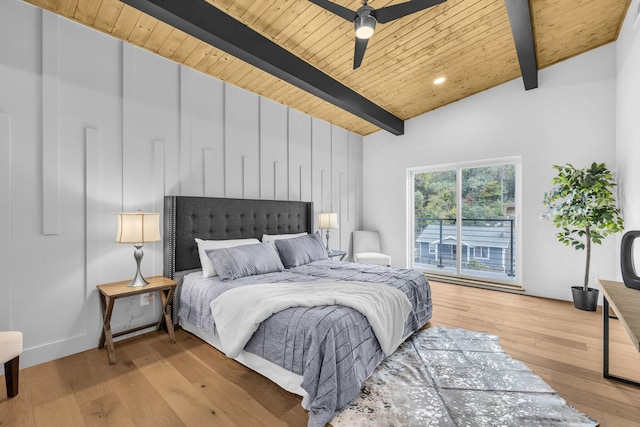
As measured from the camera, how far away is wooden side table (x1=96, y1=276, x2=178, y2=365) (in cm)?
231

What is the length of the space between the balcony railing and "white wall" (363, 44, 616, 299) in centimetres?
31

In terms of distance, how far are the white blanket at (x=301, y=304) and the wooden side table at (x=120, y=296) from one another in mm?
638

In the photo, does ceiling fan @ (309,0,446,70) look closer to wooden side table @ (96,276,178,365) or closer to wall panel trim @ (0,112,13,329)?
wall panel trim @ (0,112,13,329)

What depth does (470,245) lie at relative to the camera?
4.86 m

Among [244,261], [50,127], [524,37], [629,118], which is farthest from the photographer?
[524,37]

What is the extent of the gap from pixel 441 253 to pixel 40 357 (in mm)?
5330

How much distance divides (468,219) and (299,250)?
121 inches

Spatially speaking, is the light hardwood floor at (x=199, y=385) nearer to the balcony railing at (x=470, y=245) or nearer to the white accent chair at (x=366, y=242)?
the balcony railing at (x=470, y=245)

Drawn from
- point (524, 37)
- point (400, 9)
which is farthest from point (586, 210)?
point (400, 9)

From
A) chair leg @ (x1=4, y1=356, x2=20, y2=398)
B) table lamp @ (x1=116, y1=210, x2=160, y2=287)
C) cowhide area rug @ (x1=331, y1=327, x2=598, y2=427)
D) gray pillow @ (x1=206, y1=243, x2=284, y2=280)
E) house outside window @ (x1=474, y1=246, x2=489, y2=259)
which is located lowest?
cowhide area rug @ (x1=331, y1=327, x2=598, y2=427)

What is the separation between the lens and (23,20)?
2223mm

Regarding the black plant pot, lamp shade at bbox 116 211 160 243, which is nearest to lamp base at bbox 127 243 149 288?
lamp shade at bbox 116 211 160 243

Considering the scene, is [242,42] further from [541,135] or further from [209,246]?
[541,135]

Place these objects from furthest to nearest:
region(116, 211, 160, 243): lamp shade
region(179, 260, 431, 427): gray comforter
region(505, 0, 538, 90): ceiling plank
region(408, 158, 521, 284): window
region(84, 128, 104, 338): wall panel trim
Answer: region(408, 158, 521, 284): window
region(505, 0, 538, 90): ceiling plank
region(84, 128, 104, 338): wall panel trim
region(116, 211, 160, 243): lamp shade
region(179, 260, 431, 427): gray comforter
